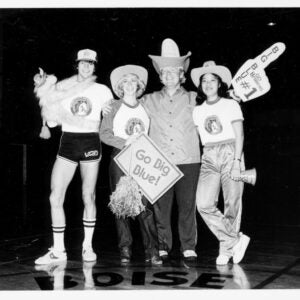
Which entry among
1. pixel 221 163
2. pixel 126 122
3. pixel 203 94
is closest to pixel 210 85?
pixel 203 94

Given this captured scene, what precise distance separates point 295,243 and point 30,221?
3.04 metres

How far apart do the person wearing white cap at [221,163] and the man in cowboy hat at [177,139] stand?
110 millimetres

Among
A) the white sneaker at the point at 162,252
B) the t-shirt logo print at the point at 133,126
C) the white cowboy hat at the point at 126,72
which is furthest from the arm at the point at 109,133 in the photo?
the white sneaker at the point at 162,252

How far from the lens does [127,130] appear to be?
3.46 meters

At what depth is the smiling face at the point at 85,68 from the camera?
349cm

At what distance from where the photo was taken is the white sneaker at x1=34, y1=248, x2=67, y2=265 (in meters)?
3.37

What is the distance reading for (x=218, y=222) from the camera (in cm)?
338

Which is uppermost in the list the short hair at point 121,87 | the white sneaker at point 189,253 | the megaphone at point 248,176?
the short hair at point 121,87

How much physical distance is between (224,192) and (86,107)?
4.13ft

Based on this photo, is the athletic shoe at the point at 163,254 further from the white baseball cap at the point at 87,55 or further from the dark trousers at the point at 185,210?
the white baseball cap at the point at 87,55

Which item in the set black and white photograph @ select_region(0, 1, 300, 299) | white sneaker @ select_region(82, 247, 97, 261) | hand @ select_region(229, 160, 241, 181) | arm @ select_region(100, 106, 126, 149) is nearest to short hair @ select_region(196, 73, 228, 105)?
black and white photograph @ select_region(0, 1, 300, 299)

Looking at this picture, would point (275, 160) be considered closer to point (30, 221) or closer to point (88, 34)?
point (88, 34)

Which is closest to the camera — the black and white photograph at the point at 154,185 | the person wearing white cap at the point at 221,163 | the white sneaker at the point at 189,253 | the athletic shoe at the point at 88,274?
the athletic shoe at the point at 88,274
